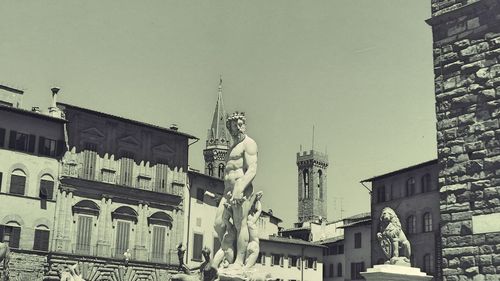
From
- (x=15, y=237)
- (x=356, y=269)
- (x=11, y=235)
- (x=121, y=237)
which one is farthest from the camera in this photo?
(x=356, y=269)

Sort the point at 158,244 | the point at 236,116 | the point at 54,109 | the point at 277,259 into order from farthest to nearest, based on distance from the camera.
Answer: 1. the point at 277,259
2. the point at 158,244
3. the point at 54,109
4. the point at 236,116

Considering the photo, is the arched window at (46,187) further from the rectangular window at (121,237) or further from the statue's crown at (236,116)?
the statue's crown at (236,116)

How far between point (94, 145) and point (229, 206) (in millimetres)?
35127

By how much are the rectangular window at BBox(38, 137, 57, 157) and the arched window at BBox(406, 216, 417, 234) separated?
86.7ft

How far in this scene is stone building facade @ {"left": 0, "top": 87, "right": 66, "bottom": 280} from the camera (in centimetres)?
4081

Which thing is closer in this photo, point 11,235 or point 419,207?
point 11,235

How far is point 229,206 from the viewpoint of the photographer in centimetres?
1294

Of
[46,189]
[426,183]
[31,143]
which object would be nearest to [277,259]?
[426,183]

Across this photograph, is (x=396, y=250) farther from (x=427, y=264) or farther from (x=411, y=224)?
(x=411, y=224)

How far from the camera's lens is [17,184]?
41.6m

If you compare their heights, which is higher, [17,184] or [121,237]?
[17,184]

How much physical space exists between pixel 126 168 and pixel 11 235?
9906 millimetres

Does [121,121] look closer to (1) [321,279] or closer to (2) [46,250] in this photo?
(2) [46,250]

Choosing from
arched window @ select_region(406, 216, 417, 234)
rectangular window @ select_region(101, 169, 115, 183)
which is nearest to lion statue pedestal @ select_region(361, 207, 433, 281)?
rectangular window @ select_region(101, 169, 115, 183)
